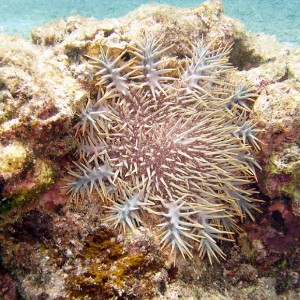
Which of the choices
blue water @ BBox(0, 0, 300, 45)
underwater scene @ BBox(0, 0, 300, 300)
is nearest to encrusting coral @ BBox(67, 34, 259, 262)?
underwater scene @ BBox(0, 0, 300, 300)

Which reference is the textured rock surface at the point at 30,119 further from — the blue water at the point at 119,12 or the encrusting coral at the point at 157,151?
the blue water at the point at 119,12

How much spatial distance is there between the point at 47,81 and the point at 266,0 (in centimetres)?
1993

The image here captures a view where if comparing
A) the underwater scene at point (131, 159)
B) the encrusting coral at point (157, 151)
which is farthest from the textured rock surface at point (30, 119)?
the encrusting coral at point (157, 151)

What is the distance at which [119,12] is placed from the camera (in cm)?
1684

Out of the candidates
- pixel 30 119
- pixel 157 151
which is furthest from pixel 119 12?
pixel 30 119

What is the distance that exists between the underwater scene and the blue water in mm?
10361

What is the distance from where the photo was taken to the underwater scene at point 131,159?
9.04 feet

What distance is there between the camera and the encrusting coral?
309cm

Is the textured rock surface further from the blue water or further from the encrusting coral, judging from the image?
the blue water

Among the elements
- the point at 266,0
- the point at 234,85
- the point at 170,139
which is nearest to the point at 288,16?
the point at 266,0

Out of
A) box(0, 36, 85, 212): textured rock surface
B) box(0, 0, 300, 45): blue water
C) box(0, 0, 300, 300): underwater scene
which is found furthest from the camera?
box(0, 0, 300, 45): blue water

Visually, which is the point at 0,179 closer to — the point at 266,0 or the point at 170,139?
the point at 170,139

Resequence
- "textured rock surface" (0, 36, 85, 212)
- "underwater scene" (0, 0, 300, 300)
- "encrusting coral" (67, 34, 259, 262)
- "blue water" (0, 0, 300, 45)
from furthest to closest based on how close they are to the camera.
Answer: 1. "blue water" (0, 0, 300, 45)
2. "encrusting coral" (67, 34, 259, 262)
3. "underwater scene" (0, 0, 300, 300)
4. "textured rock surface" (0, 36, 85, 212)

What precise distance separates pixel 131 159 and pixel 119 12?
16017 mm
